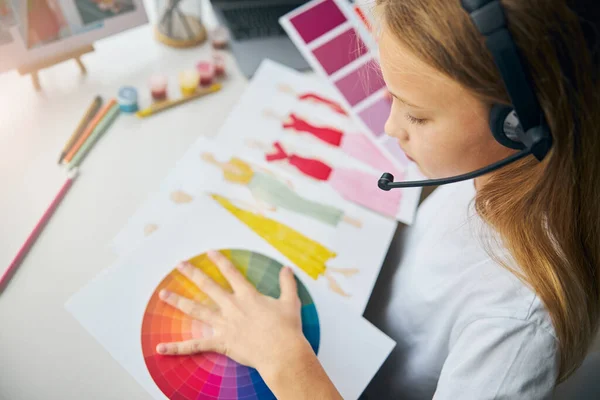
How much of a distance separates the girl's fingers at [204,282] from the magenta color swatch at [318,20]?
1.42 ft

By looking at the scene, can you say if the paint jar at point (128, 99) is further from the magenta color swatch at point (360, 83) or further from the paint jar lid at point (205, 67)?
the magenta color swatch at point (360, 83)

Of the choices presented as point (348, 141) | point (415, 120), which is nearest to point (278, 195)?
point (348, 141)

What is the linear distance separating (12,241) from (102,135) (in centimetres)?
20

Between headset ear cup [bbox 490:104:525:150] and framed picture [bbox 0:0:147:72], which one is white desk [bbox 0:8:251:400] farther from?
headset ear cup [bbox 490:104:525:150]

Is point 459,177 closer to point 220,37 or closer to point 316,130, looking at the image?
point 316,130

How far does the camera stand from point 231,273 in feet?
2.05

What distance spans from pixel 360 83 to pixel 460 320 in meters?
0.43

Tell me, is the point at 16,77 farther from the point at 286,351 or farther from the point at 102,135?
the point at 286,351

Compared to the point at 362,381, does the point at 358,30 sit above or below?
above

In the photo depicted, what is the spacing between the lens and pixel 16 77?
81 cm

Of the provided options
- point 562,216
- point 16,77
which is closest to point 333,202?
point 562,216

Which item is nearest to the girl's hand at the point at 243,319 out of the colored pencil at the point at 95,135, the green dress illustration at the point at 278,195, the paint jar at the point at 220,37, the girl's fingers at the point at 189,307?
the girl's fingers at the point at 189,307

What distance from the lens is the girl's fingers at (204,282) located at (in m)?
0.60

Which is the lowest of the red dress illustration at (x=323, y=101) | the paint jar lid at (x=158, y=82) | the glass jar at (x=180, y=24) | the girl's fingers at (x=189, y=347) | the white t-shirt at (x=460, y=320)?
the white t-shirt at (x=460, y=320)
